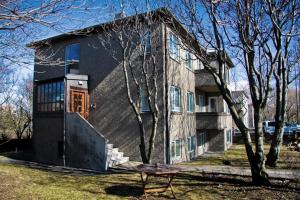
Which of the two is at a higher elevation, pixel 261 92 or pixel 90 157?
pixel 261 92

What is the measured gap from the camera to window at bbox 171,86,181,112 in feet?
58.6

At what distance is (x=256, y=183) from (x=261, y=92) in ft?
11.0

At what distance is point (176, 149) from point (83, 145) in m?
5.53

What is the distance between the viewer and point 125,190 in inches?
400

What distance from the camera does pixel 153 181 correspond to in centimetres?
1155

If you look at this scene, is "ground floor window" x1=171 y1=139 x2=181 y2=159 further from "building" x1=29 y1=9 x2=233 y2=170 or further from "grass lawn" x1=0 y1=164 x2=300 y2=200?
"grass lawn" x1=0 y1=164 x2=300 y2=200

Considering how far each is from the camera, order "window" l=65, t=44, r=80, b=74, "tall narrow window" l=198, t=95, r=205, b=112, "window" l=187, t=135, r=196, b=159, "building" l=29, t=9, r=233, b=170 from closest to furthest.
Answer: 1. "building" l=29, t=9, r=233, b=170
2. "window" l=65, t=44, r=80, b=74
3. "window" l=187, t=135, r=196, b=159
4. "tall narrow window" l=198, t=95, r=205, b=112

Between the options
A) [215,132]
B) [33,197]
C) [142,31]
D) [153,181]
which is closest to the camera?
[33,197]

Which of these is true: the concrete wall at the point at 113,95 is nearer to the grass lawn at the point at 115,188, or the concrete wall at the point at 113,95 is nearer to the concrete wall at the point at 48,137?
the concrete wall at the point at 48,137

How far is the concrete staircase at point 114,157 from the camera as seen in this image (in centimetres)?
1567

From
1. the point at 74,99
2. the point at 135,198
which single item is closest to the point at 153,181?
the point at 135,198

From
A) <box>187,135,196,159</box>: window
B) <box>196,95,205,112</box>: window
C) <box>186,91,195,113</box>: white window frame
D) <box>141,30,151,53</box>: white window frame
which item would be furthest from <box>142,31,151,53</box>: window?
<box>196,95,205,112</box>: window

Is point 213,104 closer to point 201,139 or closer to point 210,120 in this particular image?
point 201,139

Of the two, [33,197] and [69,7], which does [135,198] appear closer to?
[33,197]
